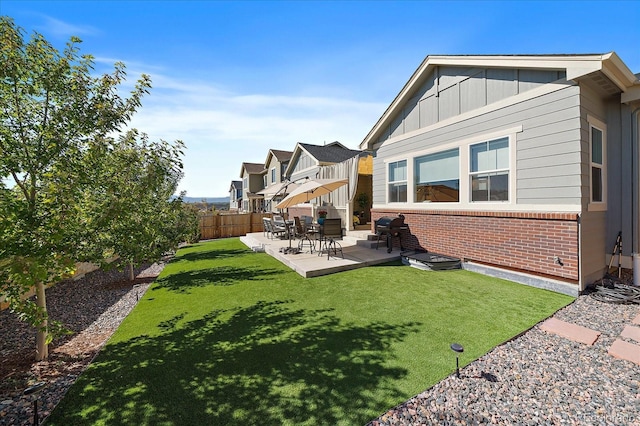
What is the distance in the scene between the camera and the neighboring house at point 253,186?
35.3 meters

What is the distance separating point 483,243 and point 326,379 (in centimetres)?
620

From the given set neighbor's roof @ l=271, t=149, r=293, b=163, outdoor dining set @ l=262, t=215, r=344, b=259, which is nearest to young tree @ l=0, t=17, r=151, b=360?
outdoor dining set @ l=262, t=215, r=344, b=259

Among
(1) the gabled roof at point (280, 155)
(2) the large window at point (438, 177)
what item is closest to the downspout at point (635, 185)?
(2) the large window at point (438, 177)

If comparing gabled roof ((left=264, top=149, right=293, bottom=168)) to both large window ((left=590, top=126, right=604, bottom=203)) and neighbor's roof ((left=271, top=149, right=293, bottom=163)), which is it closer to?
neighbor's roof ((left=271, top=149, right=293, bottom=163))

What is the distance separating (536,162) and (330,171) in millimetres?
9612

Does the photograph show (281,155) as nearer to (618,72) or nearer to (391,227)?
(391,227)

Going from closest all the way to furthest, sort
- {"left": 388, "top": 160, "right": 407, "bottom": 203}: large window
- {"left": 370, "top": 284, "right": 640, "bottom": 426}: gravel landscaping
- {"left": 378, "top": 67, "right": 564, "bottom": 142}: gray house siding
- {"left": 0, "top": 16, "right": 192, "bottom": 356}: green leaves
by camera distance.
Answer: {"left": 370, "top": 284, "right": 640, "bottom": 426}: gravel landscaping, {"left": 0, "top": 16, "right": 192, "bottom": 356}: green leaves, {"left": 378, "top": 67, "right": 564, "bottom": 142}: gray house siding, {"left": 388, "top": 160, "right": 407, "bottom": 203}: large window

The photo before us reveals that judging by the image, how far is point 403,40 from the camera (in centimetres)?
898

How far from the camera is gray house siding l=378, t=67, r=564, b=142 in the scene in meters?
6.58

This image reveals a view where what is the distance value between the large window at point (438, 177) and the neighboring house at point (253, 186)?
88.0 feet

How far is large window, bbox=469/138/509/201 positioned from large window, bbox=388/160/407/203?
2.65 metres

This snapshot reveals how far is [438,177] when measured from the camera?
8.77m

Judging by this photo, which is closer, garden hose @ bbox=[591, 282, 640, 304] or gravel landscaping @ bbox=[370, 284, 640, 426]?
gravel landscaping @ bbox=[370, 284, 640, 426]

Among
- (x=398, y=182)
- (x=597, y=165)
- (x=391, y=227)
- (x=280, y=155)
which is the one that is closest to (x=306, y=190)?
(x=391, y=227)
